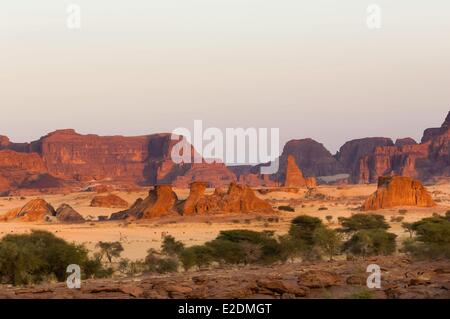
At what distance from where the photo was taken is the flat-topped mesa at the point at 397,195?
83.4m

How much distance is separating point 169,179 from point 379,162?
174ft

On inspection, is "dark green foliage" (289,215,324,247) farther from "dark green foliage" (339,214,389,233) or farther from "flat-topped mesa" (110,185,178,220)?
"flat-topped mesa" (110,185,178,220)

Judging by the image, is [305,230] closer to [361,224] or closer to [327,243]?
[327,243]

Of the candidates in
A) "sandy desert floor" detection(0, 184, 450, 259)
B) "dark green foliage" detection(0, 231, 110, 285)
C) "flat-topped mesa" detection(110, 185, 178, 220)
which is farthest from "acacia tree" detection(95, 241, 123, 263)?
"flat-topped mesa" detection(110, 185, 178, 220)

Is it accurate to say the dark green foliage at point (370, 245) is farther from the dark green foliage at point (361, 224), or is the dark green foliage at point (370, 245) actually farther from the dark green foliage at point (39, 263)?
the dark green foliage at point (39, 263)

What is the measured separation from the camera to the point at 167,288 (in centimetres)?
1742

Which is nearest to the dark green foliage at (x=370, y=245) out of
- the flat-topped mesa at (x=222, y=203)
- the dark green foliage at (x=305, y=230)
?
the dark green foliage at (x=305, y=230)

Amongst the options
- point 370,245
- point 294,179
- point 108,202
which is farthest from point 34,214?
point 294,179

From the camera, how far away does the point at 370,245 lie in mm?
34469

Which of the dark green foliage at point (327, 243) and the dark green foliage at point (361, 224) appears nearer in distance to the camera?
the dark green foliage at point (327, 243)

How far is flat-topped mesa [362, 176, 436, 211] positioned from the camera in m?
83.4

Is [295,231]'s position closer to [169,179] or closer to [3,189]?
[3,189]

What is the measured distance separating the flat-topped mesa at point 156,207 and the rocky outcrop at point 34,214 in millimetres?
7337
